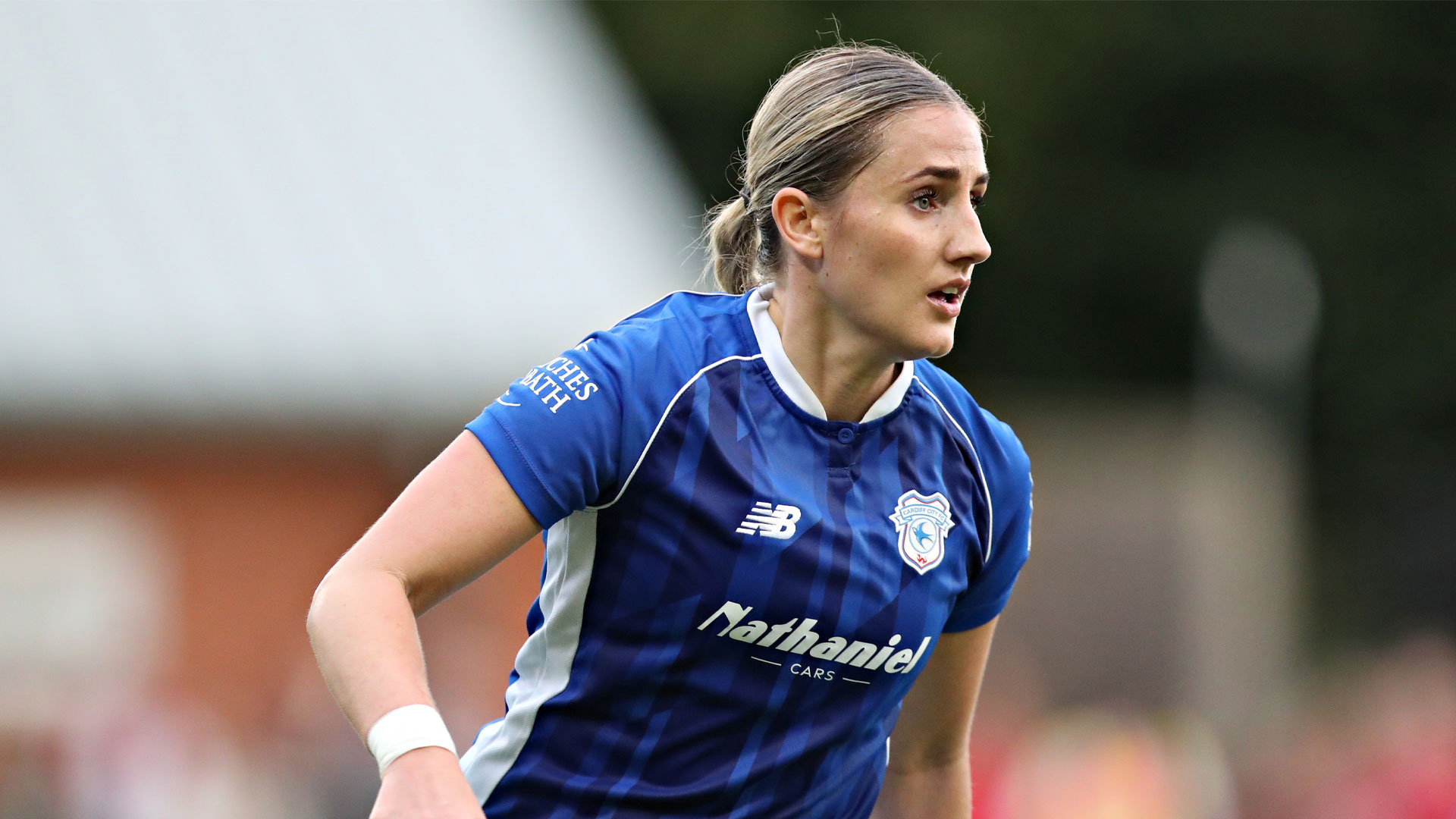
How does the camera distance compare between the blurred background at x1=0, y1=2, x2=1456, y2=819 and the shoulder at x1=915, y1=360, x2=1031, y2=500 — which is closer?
the shoulder at x1=915, y1=360, x2=1031, y2=500

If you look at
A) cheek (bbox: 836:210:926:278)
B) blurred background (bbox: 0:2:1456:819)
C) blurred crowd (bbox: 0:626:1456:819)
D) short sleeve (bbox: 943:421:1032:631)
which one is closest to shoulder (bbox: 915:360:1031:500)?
short sleeve (bbox: 943:421:1032:631)

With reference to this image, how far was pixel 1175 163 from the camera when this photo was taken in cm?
2388

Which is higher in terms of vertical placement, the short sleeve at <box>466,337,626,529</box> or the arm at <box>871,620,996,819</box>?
the short sleeve at <box>466,337,626,529</box>

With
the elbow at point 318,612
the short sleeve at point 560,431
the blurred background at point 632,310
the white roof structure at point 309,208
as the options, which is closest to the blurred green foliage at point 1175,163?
the blurred background at point 632,310

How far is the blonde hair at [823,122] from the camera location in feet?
10.9

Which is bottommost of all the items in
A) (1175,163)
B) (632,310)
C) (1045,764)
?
(1175,163)

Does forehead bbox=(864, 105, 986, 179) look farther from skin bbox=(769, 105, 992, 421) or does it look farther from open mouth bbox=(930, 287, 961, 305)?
open mouth bbox=(930, 287, 961, 305)

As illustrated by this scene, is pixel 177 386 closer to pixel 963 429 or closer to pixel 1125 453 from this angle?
pixel 1125 453

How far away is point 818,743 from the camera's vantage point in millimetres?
3379

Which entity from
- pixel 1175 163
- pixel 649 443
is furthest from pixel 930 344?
pixel 1175 163

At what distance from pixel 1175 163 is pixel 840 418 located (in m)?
21.5

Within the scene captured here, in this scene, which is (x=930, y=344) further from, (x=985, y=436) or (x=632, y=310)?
(x=632, y=310)

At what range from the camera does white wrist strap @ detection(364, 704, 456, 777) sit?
8.98 ft

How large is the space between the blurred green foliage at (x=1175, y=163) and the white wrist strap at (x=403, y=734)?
1997 centimetres
